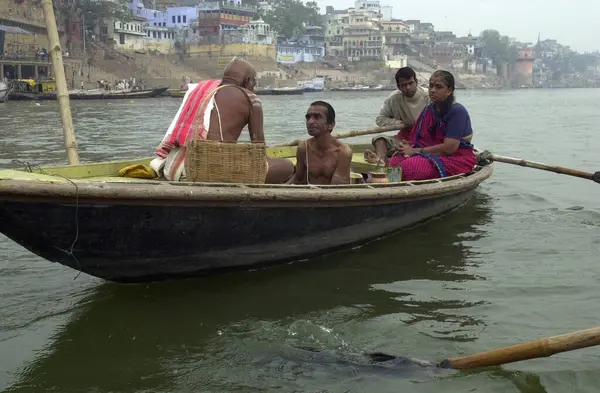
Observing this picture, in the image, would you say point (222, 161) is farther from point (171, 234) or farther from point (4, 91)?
point (4, 91)

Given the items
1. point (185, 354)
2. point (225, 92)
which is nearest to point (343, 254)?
point (225, 92)

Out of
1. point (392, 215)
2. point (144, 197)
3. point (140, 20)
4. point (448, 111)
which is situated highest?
point (140, 20)

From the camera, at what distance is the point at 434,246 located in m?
5.29

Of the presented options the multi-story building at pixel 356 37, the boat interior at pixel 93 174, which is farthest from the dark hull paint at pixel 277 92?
the boat interior at pixel 93 174

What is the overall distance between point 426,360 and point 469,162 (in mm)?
3257

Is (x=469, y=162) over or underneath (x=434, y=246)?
over

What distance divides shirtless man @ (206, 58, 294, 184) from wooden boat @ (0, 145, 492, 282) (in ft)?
1.62

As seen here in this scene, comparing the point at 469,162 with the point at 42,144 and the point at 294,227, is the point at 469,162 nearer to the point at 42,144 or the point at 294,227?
the point at 294,227

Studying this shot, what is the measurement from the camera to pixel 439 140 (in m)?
5.80

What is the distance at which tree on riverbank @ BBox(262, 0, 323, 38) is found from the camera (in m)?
80.6

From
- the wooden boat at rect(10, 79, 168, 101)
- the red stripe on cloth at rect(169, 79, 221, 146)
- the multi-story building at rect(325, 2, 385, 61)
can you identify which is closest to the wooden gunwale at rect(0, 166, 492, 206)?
the red stripe on cloth at rect(169, 79, 221, 146)

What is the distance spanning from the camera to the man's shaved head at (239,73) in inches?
165

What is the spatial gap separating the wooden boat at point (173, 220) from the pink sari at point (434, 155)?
0.79 metres

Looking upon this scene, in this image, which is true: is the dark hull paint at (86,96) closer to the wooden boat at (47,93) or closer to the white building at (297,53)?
the wooden boat at (47,93)
